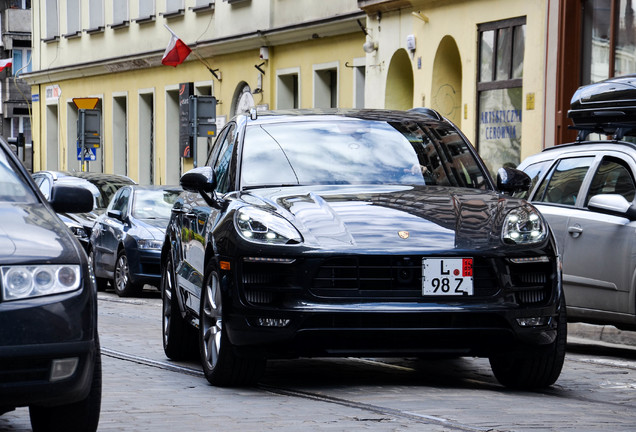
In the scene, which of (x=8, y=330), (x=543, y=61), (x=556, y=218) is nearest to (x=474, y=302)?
(x=8, y=330)

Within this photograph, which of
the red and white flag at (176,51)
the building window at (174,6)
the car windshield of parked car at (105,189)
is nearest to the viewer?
the car windshield of parked car at (105,189)

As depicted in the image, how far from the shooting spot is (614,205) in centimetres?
1067

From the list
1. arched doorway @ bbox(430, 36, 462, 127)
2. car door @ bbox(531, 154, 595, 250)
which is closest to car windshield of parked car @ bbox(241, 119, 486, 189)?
car door @ bbox(531, 154, 595, 250)

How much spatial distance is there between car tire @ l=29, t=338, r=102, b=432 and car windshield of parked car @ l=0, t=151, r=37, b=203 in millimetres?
914

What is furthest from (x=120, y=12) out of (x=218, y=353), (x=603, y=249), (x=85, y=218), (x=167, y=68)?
(x=218, y=353)

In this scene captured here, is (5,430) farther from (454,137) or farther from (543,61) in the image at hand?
(543,61)

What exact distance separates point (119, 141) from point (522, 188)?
34.8 metres

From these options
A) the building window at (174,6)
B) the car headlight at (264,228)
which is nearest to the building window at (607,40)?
the car headlight at (264,228)

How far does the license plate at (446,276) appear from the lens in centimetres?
784

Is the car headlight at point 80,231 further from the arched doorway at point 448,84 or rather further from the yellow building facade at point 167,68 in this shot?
the yellow building facade at point 167,68

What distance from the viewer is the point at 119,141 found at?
43156mm

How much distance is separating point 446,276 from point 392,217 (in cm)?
49

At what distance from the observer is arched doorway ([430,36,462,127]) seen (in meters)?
25.0

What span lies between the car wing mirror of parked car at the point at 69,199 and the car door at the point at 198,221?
169 centimetres
